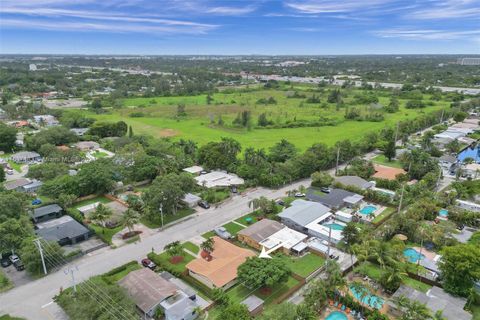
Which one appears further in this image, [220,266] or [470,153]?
[470,153]

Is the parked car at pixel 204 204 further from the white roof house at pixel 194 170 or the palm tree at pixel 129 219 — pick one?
the white roof house at pixel 194 170

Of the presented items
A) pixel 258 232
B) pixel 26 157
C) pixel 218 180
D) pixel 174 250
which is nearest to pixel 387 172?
pixel 218 180

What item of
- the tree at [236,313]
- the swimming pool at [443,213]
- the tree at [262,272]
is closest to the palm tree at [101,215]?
the tree at [262,272]

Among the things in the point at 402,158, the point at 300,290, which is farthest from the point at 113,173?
the point at 402,158

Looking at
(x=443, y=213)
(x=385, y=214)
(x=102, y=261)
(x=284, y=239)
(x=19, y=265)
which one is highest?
(x=443, y=213)

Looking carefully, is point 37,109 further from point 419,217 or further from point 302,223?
point 419,217

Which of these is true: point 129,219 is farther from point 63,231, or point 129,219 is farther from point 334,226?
point 334,226
